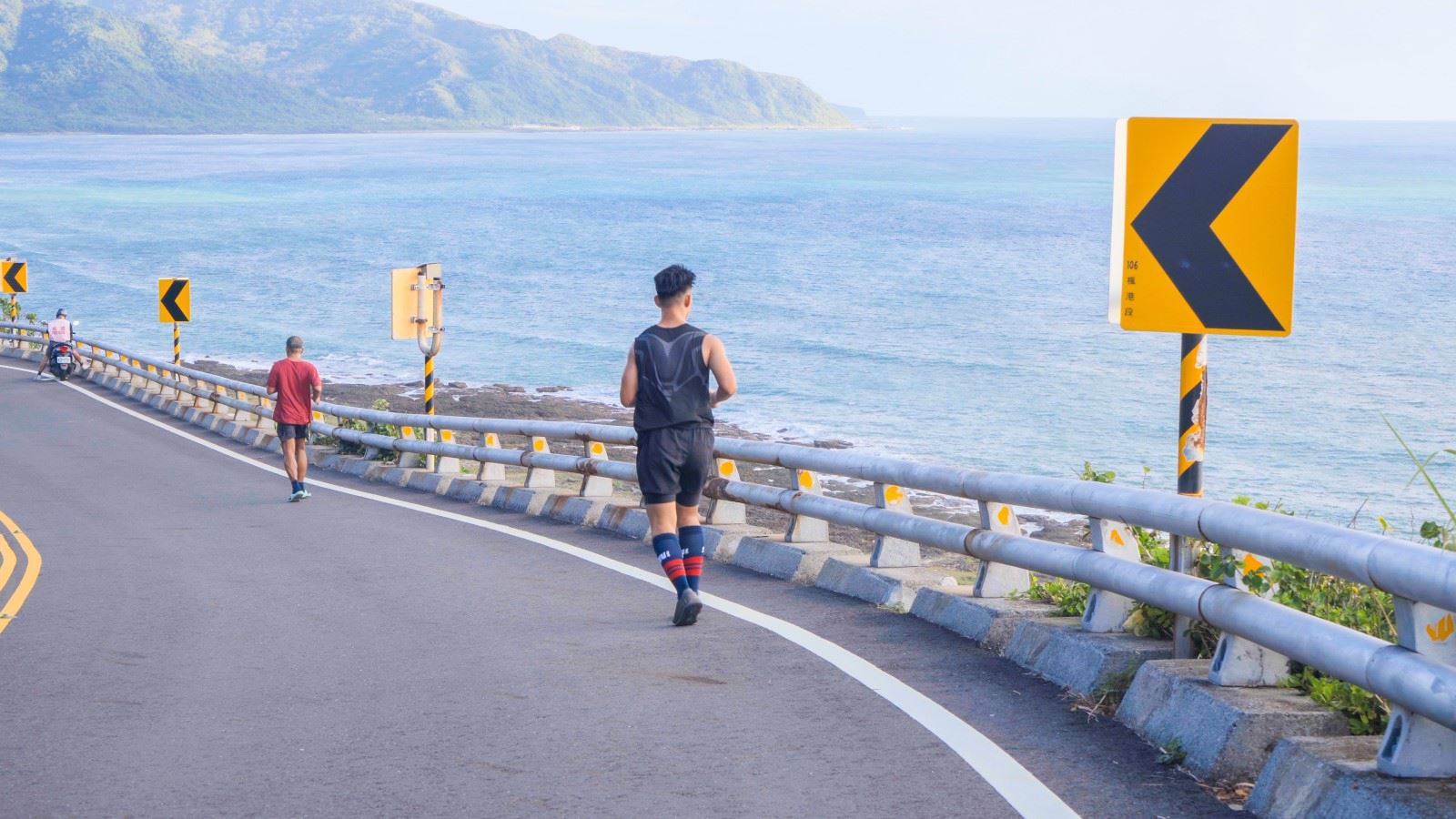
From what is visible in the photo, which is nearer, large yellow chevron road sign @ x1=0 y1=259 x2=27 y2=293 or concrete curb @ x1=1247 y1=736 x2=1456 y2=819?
concrete curb @ x1=1247 y1=736 x2=1456 y2=819

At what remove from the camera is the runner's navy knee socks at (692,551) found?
8.41 metres

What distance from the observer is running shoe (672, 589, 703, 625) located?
26.8 feet

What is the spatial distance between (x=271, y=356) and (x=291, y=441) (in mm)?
47147

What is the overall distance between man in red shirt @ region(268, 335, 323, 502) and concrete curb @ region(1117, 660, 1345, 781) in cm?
1355

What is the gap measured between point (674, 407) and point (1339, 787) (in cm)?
455

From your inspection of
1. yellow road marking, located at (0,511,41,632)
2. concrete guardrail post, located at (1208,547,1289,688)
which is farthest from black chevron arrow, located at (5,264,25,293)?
concrete guardrail post, located at (1208,547,1289,688)

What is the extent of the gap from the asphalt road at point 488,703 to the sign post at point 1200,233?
4.39 feet

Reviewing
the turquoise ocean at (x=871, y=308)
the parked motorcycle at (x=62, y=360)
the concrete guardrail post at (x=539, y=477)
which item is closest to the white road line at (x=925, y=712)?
the concrete guardrail post at (x=539, y=477)

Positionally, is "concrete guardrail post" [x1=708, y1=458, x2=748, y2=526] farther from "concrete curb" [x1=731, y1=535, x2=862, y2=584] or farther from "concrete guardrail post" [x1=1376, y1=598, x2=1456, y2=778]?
"concrete guardrail post" [x1=1376, y1=598, x2=1456, y2=778]

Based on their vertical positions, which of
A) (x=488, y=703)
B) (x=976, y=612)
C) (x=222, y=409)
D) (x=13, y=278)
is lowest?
(x=222, y=409)

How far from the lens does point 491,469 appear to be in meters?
17.5

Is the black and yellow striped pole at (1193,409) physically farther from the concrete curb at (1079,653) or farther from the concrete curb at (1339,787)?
the concrete curb at (1339,787)

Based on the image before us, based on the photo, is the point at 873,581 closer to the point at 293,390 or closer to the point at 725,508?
the point at 725,508

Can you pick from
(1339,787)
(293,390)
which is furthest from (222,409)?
(1339,787)
